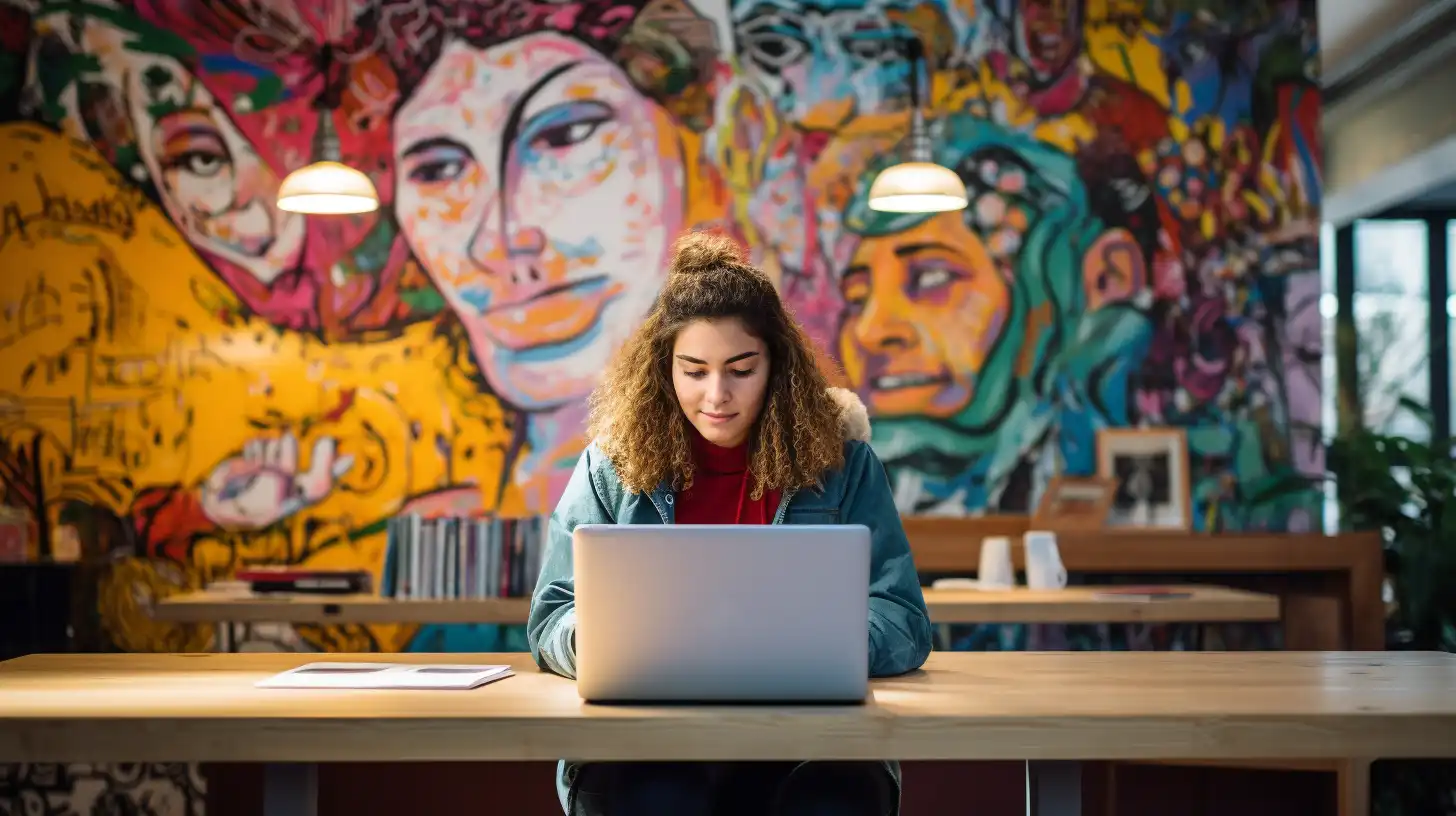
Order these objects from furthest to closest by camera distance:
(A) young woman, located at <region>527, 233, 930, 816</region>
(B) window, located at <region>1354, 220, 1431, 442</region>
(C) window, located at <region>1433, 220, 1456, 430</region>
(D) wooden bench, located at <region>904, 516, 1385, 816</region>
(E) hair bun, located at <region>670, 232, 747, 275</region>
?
(C) window, located at <region>1433, 220, 1456, 430</region>
(B) window, located at <region>1354, 220, 1431, 442</region>
(D) wooden bench, located at <region>904, 516, 1385, 816</region>
(E) hair bun, located at <region>670, 232, 747, 275</region>
(A) young woman, located at <region>527, 233, 930, 816</region>

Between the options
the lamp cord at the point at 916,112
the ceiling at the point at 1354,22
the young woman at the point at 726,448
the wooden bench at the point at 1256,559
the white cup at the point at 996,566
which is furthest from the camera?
the ceiling at the point at 1354,22

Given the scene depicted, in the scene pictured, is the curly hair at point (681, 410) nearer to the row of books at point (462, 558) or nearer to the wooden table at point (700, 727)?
the wooden table at point (700, 727)

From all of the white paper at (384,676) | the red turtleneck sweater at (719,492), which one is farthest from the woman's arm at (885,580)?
the white paper at (384,676)

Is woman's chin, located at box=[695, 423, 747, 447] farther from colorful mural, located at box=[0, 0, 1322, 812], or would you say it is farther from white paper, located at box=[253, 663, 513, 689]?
colorful mural, located at box=[0, 0, 1322, 812]

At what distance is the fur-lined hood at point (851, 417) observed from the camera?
2.44 meters

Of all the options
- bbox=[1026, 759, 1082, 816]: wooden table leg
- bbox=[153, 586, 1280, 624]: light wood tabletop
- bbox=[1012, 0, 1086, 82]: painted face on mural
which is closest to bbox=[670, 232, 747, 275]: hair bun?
bbox=[1026, 759, 1082, 816]: wooden table leg

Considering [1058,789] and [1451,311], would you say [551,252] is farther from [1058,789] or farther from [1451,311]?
[1451,311]

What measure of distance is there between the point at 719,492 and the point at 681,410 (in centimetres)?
15

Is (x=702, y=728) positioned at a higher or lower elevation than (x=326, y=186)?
→ lower

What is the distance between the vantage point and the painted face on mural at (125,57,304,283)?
495cm

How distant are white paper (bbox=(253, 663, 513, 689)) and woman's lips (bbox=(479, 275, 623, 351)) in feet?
9.58

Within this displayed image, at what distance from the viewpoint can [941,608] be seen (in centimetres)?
381

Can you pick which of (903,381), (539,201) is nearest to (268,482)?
(539,201)

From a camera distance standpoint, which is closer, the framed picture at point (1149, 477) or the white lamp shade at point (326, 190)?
the white lamp shade at point (326, 190)
